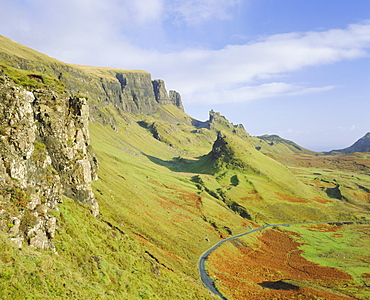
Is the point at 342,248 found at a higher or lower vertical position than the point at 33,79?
lower

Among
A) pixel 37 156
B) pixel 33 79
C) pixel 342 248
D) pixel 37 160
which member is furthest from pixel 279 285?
pixel 33 79

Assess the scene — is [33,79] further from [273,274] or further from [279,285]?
[273,274]

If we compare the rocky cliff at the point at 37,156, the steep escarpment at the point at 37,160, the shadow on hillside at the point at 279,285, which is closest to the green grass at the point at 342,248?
the shadow on hillside at the point at 279,285

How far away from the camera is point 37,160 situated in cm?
4644

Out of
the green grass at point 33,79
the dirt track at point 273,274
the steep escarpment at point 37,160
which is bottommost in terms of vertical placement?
the dirt track at point 273,274

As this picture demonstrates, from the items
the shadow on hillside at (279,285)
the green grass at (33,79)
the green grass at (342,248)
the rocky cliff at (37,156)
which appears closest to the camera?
the rocky cliff at (37,156)

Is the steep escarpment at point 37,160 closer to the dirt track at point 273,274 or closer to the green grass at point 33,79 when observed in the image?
the green grass at point 33,79

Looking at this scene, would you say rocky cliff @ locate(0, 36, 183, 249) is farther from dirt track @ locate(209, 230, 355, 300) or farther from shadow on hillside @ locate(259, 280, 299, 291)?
shadow on hillside @ locate(259, 280, 299, 291)

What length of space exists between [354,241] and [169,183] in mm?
136318

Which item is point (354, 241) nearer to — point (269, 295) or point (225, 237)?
point (225, 237)

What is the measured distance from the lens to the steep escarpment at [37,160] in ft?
119

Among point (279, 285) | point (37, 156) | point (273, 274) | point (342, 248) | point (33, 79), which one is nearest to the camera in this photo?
point (37, 156)

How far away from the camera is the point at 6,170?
125 ft

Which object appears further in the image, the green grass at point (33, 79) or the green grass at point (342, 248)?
the green grass at point (342, 248)
